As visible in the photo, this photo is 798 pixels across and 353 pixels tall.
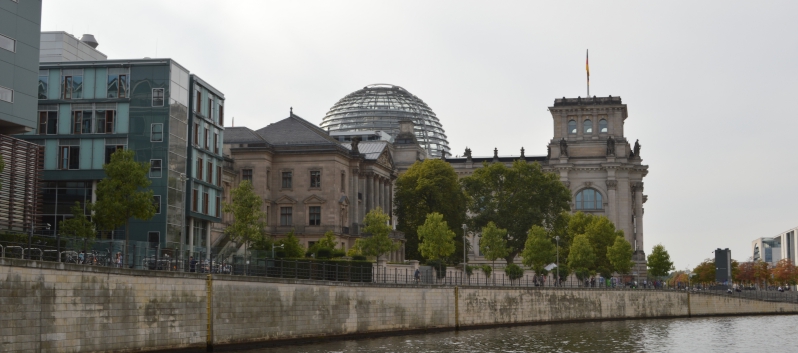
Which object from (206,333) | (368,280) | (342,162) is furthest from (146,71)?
(342,162)

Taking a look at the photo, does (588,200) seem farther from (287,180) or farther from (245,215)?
(245,215)

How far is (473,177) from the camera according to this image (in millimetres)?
137625

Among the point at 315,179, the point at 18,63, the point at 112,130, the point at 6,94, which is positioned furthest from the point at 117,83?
the point at 315,179

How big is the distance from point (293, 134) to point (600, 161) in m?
58.6

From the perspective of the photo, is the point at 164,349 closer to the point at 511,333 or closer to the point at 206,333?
the point at 206,333

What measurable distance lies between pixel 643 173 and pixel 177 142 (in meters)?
107

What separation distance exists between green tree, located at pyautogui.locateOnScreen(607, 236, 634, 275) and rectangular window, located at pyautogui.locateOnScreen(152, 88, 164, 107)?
73055mm

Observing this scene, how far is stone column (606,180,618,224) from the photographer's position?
6299 inches

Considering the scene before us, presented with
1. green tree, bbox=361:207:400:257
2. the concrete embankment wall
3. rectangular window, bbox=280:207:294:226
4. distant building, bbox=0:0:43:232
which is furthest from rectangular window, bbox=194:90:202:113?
rectangular window, bbox=280:207:294:226

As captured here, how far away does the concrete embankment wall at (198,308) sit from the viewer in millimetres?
40125

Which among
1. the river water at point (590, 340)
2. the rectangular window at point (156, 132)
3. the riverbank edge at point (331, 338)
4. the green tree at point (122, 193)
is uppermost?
the rectangular window at point (156, 132)

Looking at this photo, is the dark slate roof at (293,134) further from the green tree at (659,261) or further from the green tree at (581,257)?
the green tree at (659,261)

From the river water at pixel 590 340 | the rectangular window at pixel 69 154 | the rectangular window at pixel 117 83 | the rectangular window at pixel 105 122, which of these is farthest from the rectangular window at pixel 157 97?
the river water at pixel 590 340

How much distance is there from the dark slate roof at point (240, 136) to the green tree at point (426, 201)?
18.4 meters
